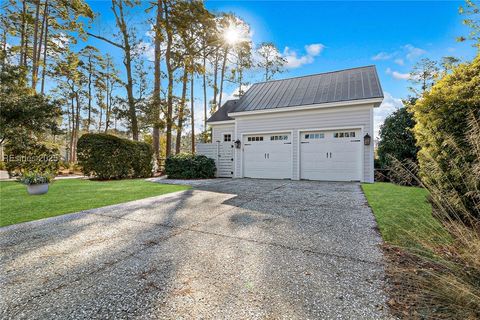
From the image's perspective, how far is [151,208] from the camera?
4.51m

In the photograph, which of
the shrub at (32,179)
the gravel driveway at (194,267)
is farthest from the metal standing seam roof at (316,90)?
the shrub at (32,179)

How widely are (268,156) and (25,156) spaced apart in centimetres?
1149

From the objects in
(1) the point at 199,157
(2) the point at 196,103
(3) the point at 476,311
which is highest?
(2) the point at 196,103

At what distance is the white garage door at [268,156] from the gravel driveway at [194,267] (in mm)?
5615

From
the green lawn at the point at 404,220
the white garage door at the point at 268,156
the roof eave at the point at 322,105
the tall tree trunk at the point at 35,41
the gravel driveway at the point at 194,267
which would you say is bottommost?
the gravel driveway at the point at 194,267

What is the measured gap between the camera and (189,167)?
33.0 ft

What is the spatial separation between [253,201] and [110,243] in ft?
9.94

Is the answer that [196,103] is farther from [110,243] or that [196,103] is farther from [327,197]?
[110,243]

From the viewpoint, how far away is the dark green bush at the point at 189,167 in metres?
10.0

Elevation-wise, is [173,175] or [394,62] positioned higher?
[394,62]

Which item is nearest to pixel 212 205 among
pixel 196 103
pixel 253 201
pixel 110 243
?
pixel 253 201

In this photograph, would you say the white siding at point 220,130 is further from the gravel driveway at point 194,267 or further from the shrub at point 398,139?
the gravel driveway at point 194,267

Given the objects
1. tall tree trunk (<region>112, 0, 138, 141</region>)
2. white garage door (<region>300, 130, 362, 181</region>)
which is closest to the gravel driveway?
white garage door (<region>300, 130, 362, 181</region>)

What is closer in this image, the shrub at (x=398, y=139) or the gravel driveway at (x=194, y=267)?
the gravel driveway at (x=194, y=267)
